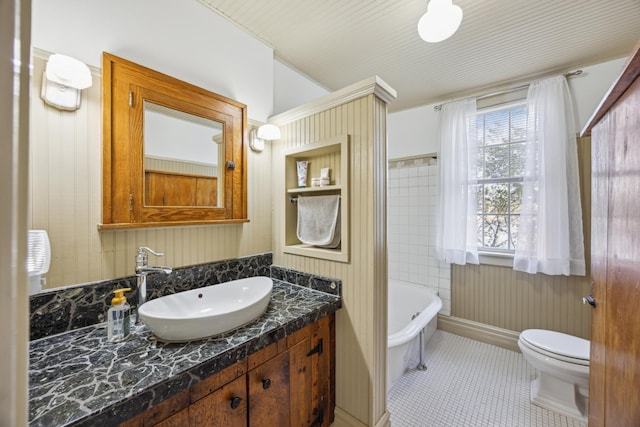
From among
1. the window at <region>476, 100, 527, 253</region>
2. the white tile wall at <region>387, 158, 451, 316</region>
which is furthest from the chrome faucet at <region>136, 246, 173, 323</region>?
the window at <region>476, 100, 527, 253</region>

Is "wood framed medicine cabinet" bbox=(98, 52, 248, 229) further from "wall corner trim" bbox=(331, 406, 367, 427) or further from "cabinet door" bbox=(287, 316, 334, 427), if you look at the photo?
"wall corner trim" bbox=(331, 406, 367, 427)

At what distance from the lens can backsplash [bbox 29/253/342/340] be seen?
100 centimetres

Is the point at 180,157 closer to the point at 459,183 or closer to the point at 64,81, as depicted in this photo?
the point at 64,81

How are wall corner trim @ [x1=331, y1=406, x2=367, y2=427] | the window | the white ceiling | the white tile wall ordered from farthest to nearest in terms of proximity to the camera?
the white tile wall < the window < the white ceiling < wall corner trim @ [x1=331, y1=406, x2=367, y2=427]

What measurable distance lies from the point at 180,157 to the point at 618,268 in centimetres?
196

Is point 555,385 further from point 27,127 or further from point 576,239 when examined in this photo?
point 27,127

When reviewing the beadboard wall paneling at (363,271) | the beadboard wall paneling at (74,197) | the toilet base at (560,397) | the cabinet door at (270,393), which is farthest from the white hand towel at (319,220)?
the toilet base at (560,397)

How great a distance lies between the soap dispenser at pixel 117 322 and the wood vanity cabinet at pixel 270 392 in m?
0.37

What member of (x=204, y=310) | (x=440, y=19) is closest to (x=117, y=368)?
(x=204, y=310)

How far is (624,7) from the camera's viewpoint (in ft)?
5.11

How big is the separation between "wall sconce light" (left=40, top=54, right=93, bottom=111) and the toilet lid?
3.00 m

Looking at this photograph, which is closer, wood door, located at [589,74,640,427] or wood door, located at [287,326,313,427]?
wood door, located at [589,74,640,427]

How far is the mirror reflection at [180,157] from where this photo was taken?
4.17 ft

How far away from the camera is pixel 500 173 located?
253cm
